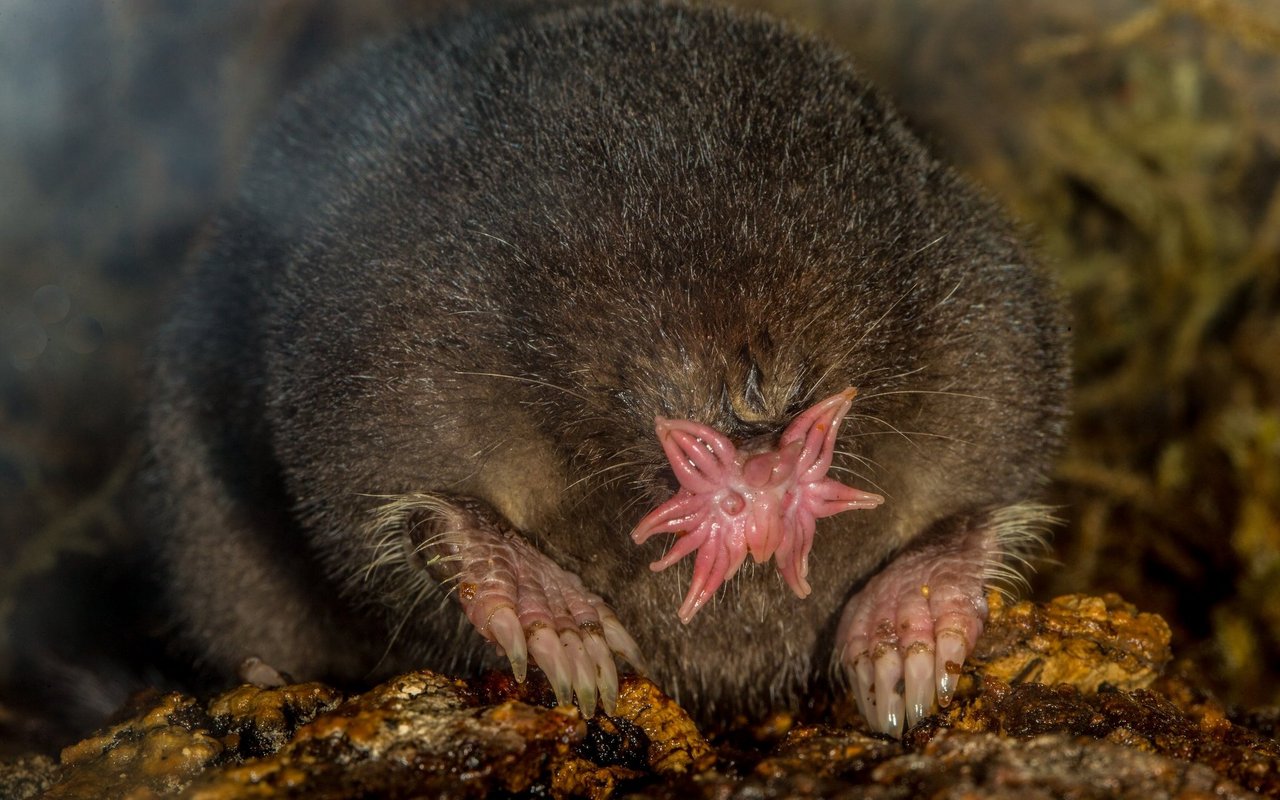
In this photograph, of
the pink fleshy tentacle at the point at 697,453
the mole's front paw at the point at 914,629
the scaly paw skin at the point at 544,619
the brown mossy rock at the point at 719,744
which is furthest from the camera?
the mole's front paw at the point at 914,629

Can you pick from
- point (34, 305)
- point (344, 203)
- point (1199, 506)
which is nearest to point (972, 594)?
point (344, 203)

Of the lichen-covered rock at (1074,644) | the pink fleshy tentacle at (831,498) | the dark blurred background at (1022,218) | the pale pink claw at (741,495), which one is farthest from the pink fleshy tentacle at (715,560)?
A: the dark blurred background at (1022,218)

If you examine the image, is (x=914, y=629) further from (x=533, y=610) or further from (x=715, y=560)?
(x=533, y=610)

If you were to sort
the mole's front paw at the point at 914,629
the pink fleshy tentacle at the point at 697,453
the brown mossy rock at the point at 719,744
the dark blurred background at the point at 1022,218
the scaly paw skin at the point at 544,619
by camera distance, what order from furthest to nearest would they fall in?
the dark blurred background at the point at 1022,218, the mole's front paw at the point at 914,629, the scaly paw skin at the point at 544,619, the pink fleshy tentacle at the point at 697,453, the brown mossy rock at the point at 719,744

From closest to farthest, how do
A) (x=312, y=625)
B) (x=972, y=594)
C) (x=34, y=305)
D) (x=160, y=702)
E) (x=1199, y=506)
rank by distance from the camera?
1. (x=160, y=702)
2. (x=972, y=594)
3. (x=312, y=625)
4. (x=1199, y=506)
5. (x=34, y=305)

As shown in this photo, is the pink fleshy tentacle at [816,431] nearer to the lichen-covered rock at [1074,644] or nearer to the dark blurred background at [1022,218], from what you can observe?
the lichen-covered rock at [1074,644]

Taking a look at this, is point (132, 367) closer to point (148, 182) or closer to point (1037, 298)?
point (148, 182)
